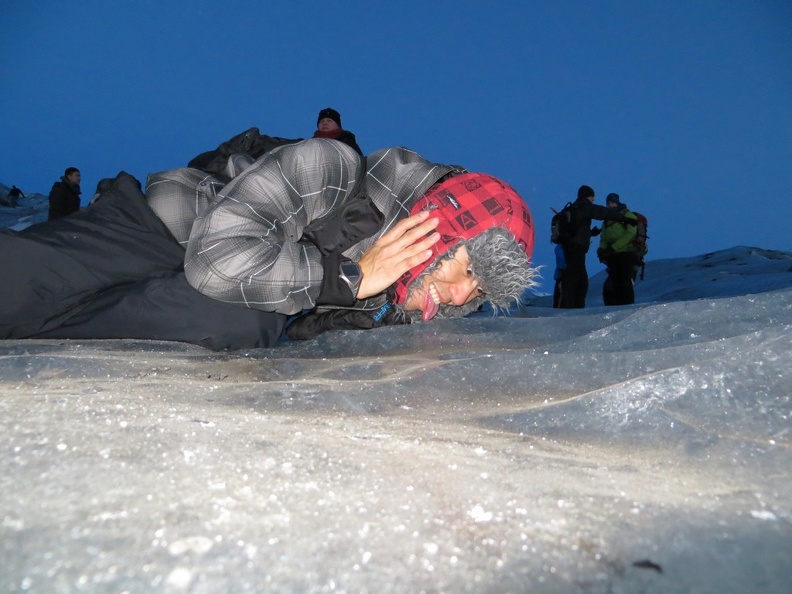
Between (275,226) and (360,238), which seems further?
(360,238)

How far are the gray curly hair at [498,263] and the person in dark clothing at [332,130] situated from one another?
605 millimetres

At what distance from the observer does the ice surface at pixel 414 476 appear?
0.57m

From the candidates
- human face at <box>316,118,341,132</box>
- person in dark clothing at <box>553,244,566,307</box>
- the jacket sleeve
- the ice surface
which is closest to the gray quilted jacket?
the jacket sleeve

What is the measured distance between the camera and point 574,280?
6.10 m

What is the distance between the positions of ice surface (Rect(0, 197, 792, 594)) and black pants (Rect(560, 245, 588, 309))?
4845 mm

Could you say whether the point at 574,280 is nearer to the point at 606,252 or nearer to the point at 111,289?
the point at 606,252

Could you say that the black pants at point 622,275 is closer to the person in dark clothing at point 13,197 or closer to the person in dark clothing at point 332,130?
the person in dark clothing at point 332,130

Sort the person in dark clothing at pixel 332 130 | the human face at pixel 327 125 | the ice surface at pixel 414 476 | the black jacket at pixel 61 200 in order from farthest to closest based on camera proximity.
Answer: the black jacket at pixel 61 200, the human face at pixel 327 125, the person in dark clothing at pixel 332 130, the ice surface at pixel 414 476

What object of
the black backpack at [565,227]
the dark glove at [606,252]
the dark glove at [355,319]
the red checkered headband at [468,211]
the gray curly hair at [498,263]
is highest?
the black backpack at [565,227]

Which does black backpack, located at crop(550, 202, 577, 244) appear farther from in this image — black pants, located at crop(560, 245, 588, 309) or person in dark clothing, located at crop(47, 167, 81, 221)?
person in dark clothing, located at crop(47, 167, 81, 221)

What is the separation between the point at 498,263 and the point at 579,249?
4.25 m

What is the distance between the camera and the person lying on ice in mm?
2004

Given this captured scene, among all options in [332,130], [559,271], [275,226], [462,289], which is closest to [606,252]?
[559,271]

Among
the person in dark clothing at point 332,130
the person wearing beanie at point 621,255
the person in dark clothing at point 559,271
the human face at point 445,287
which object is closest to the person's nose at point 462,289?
the human face at point 445,287
